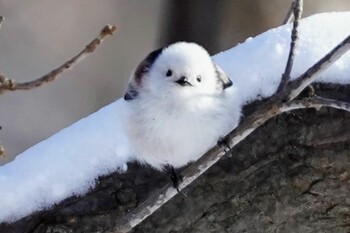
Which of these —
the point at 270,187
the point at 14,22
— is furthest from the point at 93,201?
the point at 14,22

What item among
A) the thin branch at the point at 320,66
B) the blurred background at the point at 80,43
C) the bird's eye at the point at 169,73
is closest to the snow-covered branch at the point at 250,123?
the thin branch at the point at 320,66

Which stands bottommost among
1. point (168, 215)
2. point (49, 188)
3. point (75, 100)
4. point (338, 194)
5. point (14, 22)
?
point (338, 194)

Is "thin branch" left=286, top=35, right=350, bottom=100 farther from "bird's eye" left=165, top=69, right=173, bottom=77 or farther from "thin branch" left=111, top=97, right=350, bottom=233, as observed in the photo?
"bird's eye" left=165, top=69, right=173, bottom=77

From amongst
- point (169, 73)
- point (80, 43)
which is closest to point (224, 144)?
point (169, 73)

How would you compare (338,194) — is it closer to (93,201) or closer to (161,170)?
(161,170)

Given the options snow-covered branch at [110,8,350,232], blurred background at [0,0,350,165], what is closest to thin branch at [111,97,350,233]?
snow-covered branch at [110,8,350,232]
